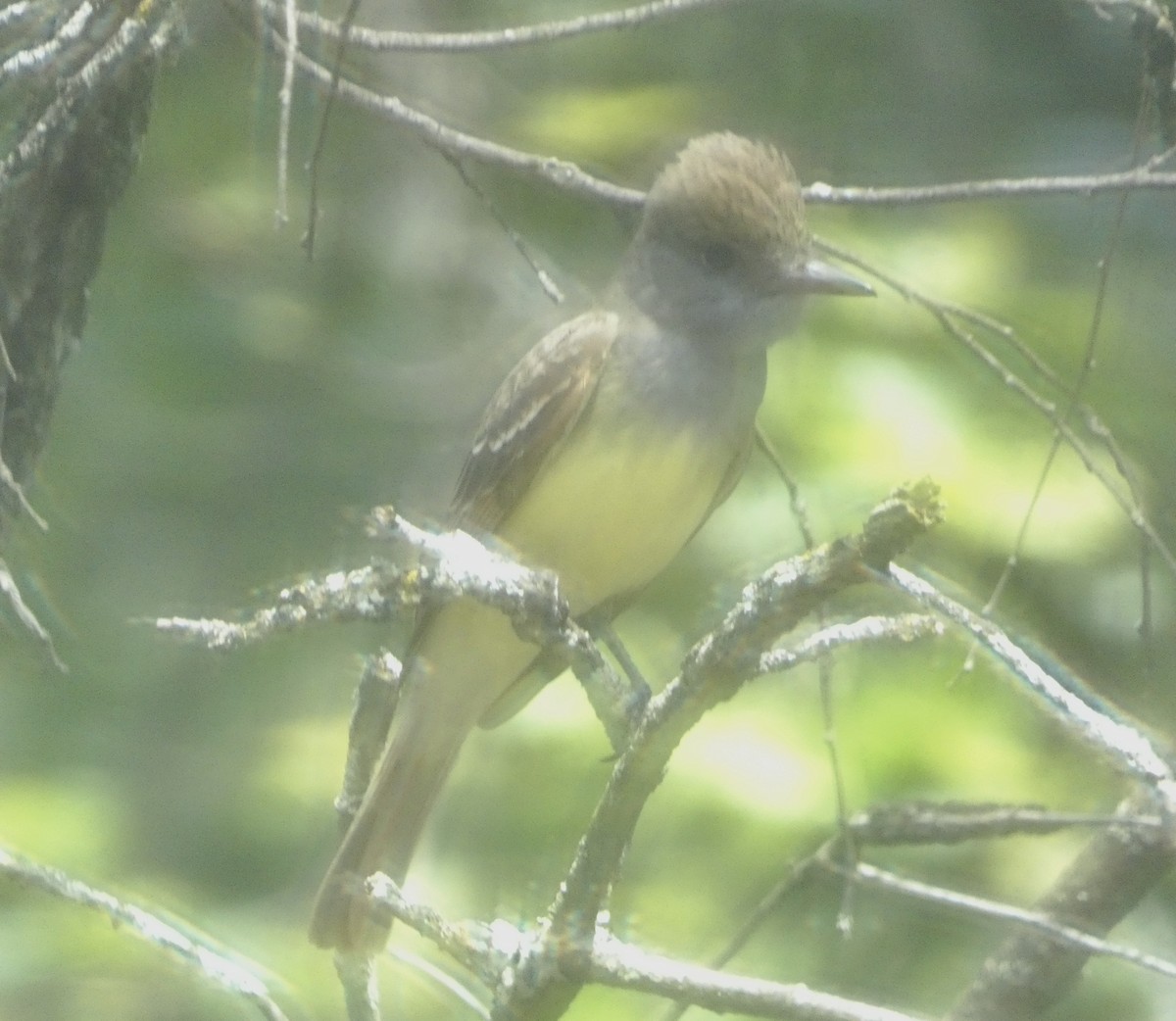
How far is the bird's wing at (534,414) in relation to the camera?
4.76 ft

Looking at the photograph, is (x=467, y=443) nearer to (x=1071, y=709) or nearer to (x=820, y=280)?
(x=820, y=280)

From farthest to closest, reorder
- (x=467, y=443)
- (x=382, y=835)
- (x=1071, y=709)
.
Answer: (x=467, y=443), (x=382, y=835), (x=1071, y=709)

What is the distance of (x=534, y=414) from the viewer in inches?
57.5

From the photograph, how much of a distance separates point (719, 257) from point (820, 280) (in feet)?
0.42

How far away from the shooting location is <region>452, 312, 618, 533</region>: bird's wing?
4.76 feet

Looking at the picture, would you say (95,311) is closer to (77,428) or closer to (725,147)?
(77,428)

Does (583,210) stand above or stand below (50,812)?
above

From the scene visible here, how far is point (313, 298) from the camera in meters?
1.87

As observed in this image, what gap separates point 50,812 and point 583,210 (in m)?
0.69

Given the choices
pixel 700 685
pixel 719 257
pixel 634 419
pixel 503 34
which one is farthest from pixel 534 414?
pixel 700 685

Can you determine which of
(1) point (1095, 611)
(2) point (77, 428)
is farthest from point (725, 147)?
(2) point (77, 428)

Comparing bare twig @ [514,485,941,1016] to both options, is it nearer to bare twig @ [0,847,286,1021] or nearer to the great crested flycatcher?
bare twig @ [0,847,286,1021]

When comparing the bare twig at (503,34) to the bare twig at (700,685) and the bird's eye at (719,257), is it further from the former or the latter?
the bare twig at (700,685)

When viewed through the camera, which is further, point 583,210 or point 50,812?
point 583,210
